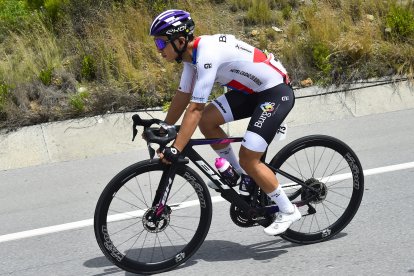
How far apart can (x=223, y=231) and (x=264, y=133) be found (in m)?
1.16

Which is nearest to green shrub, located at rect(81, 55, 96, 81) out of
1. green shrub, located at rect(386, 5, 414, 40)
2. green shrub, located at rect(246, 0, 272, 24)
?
green shrub, located at rect(246, 0, 272, 24)

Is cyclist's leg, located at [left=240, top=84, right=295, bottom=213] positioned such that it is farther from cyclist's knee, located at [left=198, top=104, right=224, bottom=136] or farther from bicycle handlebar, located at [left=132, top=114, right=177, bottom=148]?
bicycle handlebar, located at [left=132, top=114, right=177, bottom=148]

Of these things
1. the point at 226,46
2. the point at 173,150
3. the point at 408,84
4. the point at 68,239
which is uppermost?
the point at 226,46

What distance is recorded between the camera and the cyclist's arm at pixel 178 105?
540 cm

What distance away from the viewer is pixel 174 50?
5047mm

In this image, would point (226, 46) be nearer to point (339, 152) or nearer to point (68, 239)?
point (339, 152)

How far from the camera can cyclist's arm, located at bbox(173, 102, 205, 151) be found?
4.98 m

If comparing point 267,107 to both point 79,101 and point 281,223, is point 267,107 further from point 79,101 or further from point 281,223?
point 79,101

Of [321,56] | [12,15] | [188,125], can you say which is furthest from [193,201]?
[12,15]

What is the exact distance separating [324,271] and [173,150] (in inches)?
52.1

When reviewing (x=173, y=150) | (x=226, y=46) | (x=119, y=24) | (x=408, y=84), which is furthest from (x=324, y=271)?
(x=119, y=24)

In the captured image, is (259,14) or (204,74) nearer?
(204,74)

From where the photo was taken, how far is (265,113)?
5.25 m

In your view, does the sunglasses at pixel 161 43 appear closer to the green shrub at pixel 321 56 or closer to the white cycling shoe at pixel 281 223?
the white cycling shoe at pixel 281 223
